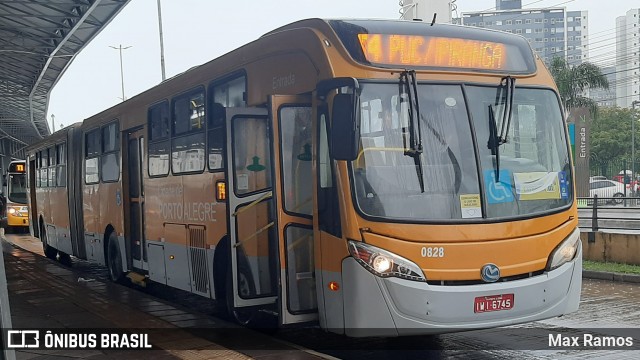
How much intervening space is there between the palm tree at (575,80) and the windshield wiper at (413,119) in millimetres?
32181

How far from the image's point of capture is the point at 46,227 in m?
19.0

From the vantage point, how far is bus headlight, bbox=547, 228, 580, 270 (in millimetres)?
6615

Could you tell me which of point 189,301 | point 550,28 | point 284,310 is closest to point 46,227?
point 189,301

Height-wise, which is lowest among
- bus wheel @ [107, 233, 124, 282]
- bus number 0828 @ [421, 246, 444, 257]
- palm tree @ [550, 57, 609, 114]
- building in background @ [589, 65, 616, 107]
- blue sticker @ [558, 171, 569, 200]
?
bus wheel @ [107, 233, 124, 282]

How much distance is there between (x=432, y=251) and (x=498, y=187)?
0.96 metres

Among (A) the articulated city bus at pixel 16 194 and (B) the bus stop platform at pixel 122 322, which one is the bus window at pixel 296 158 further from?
(A) the articulated city bus at pixel 16 194

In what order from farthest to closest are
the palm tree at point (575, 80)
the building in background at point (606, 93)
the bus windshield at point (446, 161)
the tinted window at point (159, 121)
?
1. the building in background at point (606, 93)
2. the palm tree at point (575, 80)
3. the tinted window at point (159, 121)
4. the bus windshield at point (446, 161)

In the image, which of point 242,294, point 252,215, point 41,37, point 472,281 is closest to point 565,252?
point 472,281

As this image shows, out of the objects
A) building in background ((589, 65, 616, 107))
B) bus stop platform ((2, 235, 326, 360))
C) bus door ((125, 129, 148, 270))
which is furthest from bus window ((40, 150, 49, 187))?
building in background ((589, 65, 616, 107))

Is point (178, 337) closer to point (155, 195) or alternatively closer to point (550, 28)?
point (155, 195)

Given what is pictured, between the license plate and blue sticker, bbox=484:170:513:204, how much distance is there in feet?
2.90

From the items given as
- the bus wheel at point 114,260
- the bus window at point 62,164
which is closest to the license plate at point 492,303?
the bus wheel at point 114,260

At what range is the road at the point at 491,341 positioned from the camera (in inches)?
283

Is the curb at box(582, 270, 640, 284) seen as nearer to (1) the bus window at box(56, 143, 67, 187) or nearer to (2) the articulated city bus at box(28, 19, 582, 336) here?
(2) the articulated city bus at box(28, 19, 582, 336)
